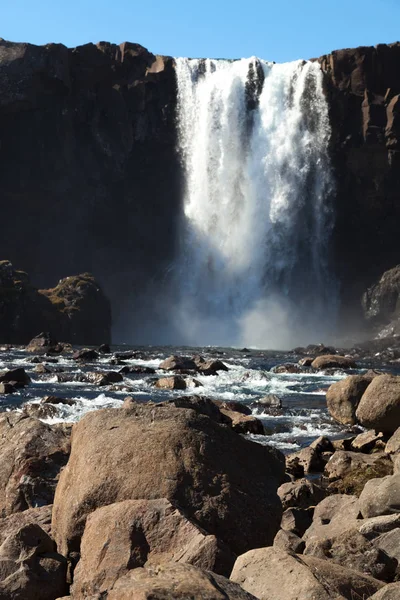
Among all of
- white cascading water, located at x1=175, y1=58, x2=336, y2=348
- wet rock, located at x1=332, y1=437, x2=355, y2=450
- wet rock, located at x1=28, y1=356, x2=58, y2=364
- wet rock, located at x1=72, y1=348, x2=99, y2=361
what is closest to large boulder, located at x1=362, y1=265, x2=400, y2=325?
white cascading water, located at x1=175, y1=58, x2=336, y2=348

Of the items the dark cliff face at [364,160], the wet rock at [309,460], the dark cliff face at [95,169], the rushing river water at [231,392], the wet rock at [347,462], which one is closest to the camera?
the wet rock at [347,462]

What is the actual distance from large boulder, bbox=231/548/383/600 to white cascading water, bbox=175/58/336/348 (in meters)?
75.4

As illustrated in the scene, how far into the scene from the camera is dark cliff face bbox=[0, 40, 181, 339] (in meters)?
84.6

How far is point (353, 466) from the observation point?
1725 cm

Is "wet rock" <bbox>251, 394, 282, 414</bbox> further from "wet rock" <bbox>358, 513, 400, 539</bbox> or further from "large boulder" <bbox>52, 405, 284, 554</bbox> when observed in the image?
"large boulder" <bbox>52, 405, 284, 554</bbox>

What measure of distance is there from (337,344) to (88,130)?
3837cm

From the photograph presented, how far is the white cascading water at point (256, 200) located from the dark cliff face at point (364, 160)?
173cm

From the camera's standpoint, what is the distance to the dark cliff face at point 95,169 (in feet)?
278

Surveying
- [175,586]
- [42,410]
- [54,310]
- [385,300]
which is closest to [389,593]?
[175,586]

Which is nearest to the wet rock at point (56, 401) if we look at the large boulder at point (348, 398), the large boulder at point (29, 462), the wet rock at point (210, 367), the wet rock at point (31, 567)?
the large boulder at point (348, 398)

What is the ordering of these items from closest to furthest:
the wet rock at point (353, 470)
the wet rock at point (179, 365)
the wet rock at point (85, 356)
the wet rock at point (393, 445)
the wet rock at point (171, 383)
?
the wet rock at point (353, 470)
the wet rock at point (393, 445)
the wet rock at point (171, 383)
the wet rock at point (179, 365)
the wet rock at point (85, 356)

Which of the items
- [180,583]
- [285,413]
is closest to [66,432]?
[180,583]

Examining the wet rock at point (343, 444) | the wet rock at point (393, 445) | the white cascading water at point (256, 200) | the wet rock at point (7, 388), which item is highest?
the white cascading water at point (256, 200)

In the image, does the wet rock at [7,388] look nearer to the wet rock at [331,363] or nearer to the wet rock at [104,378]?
the wet rock at [104,378]
